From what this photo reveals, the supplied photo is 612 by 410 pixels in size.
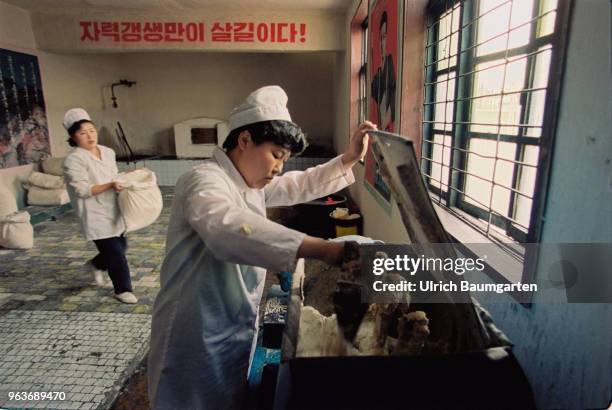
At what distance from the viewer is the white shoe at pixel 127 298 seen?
3158mm

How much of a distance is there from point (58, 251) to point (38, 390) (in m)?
2.65

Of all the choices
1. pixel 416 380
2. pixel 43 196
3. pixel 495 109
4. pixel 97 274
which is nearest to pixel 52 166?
pixel 43 196

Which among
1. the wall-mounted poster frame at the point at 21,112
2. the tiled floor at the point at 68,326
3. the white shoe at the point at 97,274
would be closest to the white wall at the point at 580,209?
the tiled floor at the point at 68,326

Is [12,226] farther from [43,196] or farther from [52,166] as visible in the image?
[52,166]

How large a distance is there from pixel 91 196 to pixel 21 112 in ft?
14.0

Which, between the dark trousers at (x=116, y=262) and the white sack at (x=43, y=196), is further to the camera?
the white sack at (x=43, y=196)

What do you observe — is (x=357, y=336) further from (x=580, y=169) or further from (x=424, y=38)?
(x=424, y=38)

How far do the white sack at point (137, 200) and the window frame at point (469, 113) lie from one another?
2378 mm

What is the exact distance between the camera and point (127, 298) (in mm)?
3164

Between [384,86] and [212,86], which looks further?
[212,86]

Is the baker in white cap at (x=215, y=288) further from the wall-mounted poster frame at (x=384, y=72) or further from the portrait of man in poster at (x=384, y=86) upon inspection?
the portrait of man in poster at (x=384, y=86)

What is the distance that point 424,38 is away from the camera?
2.39m

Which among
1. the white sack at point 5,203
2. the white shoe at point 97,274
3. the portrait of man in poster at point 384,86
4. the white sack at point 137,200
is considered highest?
the portrait of man in poster at point 384,86

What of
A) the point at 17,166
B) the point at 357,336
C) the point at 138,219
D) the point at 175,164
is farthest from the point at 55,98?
the point at 357,336
